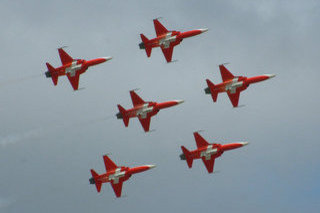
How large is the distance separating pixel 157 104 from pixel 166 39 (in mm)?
12576

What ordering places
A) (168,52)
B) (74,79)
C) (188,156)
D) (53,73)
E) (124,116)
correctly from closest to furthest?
(53,73)
(74,79)
(124,116)
(188,156)
(168,52)

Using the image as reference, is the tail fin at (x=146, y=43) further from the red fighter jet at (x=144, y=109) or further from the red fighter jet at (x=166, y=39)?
the red fighter jet at (x=144, y=109)

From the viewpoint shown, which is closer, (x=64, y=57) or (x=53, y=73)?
(x=53, y=73)

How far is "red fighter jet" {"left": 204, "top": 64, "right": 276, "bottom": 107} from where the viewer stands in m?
162

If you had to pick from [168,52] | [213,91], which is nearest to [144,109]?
[168,52]

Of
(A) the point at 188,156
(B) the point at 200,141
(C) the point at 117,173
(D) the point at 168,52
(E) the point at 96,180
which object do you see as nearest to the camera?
(E) the point at 96,180

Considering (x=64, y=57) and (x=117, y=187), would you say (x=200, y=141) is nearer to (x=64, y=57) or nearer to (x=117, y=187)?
(x=117, y=187)

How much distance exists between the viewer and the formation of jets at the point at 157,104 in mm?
159875

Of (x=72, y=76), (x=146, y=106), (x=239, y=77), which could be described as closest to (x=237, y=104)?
(x=239, y=77)

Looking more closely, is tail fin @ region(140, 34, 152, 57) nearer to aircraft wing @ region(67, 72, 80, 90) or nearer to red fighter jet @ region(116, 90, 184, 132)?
red fighter jet @ region(116, 90, 184, 132)

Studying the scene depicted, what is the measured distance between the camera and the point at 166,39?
164125 mm

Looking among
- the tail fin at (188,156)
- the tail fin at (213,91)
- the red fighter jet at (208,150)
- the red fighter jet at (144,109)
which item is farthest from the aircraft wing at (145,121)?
the tail fin at (213,91)

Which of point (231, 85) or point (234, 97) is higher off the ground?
point (231, 85)

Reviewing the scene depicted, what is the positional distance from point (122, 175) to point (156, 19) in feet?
99.1
